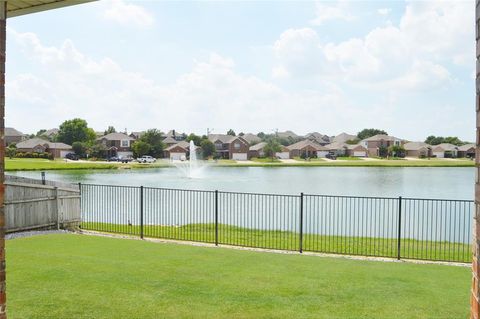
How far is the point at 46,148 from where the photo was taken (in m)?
91.6

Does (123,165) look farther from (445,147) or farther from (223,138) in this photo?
(445,147)

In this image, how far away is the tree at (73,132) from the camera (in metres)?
97.2

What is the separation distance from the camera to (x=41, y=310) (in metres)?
5.72

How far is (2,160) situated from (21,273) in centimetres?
519

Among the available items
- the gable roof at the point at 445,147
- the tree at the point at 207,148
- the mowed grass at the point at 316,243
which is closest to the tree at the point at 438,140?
the gable roof at the point at 445,147

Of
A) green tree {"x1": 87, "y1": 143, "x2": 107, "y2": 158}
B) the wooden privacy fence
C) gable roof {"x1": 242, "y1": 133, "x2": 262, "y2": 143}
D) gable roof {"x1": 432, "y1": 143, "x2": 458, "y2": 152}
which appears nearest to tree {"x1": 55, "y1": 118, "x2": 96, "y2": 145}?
green tree {"x1": 87, "y1": 143, "x2": 107, "y2": 158}

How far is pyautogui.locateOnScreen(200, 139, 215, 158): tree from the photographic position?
92.5m

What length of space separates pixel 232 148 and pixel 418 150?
155 ft

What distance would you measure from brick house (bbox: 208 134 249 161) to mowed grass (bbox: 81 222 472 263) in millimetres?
88617

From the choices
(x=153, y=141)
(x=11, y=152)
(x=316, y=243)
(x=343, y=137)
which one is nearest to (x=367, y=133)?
(x=343, y=137)

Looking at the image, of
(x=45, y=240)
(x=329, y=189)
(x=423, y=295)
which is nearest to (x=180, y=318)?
(x=423, y=295)

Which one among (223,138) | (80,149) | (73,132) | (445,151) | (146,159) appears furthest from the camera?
(445,151)

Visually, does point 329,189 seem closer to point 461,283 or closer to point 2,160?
point 461,283

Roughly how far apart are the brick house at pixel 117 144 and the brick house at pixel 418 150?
69.3m
